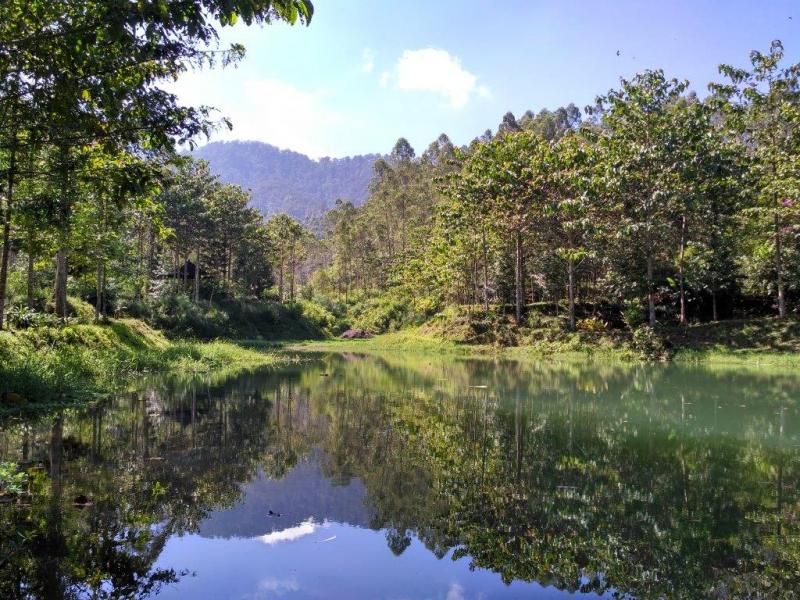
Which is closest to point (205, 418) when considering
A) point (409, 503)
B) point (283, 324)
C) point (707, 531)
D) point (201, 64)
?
point (409, 503)

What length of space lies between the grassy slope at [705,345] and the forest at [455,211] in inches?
63.2

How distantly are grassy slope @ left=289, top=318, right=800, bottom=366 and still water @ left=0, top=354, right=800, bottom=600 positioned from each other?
16167 mm

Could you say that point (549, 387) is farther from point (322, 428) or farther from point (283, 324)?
point (283, 324)

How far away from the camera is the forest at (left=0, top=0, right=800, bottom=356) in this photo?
247 inches

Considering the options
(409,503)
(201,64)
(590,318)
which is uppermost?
(201,64)

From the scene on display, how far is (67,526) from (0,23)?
5290 mm

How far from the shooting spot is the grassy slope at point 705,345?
1105 inches

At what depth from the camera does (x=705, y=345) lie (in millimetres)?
30109

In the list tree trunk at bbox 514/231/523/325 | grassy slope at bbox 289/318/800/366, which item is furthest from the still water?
tree trunk at bbox 514/231/523/325

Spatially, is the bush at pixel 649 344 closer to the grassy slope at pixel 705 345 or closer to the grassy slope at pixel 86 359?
the grassy slope at pixel 705 345

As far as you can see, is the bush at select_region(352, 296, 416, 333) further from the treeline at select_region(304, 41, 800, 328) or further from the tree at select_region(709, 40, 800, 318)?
the tree at select_region(709, 40, 800, 318)

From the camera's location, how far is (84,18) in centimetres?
572

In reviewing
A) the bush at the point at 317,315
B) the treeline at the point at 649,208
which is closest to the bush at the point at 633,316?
the treeline at the point at 649,208

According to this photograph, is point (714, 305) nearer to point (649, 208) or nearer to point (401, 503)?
point (649, 208)
